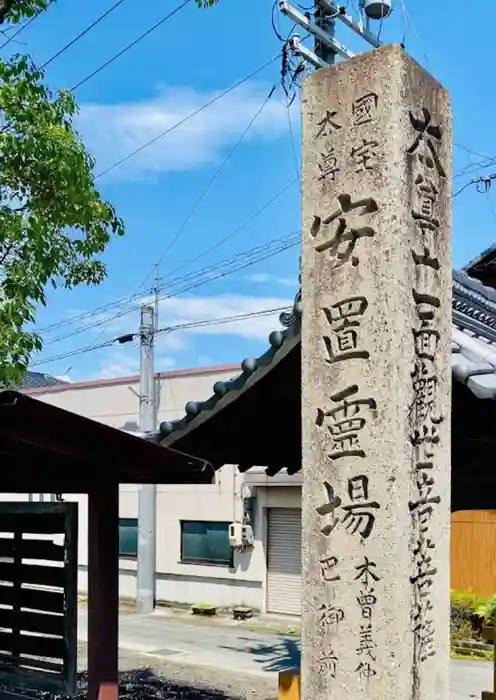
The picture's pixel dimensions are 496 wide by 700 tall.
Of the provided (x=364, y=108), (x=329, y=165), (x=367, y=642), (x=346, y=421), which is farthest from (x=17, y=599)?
(x=364, y=108)

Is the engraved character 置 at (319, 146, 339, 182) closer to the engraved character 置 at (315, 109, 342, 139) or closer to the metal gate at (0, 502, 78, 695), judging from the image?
the engraved character 置 at (315, 109, 342, 139)

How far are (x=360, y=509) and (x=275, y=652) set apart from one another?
12.2 m

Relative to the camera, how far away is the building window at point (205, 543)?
1992cm

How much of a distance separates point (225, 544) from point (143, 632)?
9.49 feet

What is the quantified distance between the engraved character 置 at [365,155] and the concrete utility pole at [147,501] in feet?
51.9

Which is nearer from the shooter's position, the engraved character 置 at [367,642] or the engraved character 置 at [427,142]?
the engraved character 置 at [367,642]

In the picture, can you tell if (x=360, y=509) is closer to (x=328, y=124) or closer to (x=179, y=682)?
(x=328, y=124)


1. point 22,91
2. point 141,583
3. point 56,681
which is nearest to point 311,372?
point 56,681

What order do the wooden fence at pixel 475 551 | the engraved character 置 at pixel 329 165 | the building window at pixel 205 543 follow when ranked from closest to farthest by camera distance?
the engraved character 置 at pixel 329 165, the wooden fence at pixel 475 551, the building window at pixel 205 543

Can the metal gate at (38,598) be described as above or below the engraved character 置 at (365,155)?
below

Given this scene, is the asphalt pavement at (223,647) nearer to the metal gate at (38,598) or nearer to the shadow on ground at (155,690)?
the shadow on ground at (155,690)

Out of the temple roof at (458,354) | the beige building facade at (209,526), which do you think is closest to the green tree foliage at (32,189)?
the temple roof at (458,354)

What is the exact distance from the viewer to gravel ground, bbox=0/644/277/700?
1086 cm

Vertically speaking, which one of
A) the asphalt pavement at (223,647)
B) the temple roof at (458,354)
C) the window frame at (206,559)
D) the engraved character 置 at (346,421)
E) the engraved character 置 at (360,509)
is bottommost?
the asphalt pavement at (223,647)
